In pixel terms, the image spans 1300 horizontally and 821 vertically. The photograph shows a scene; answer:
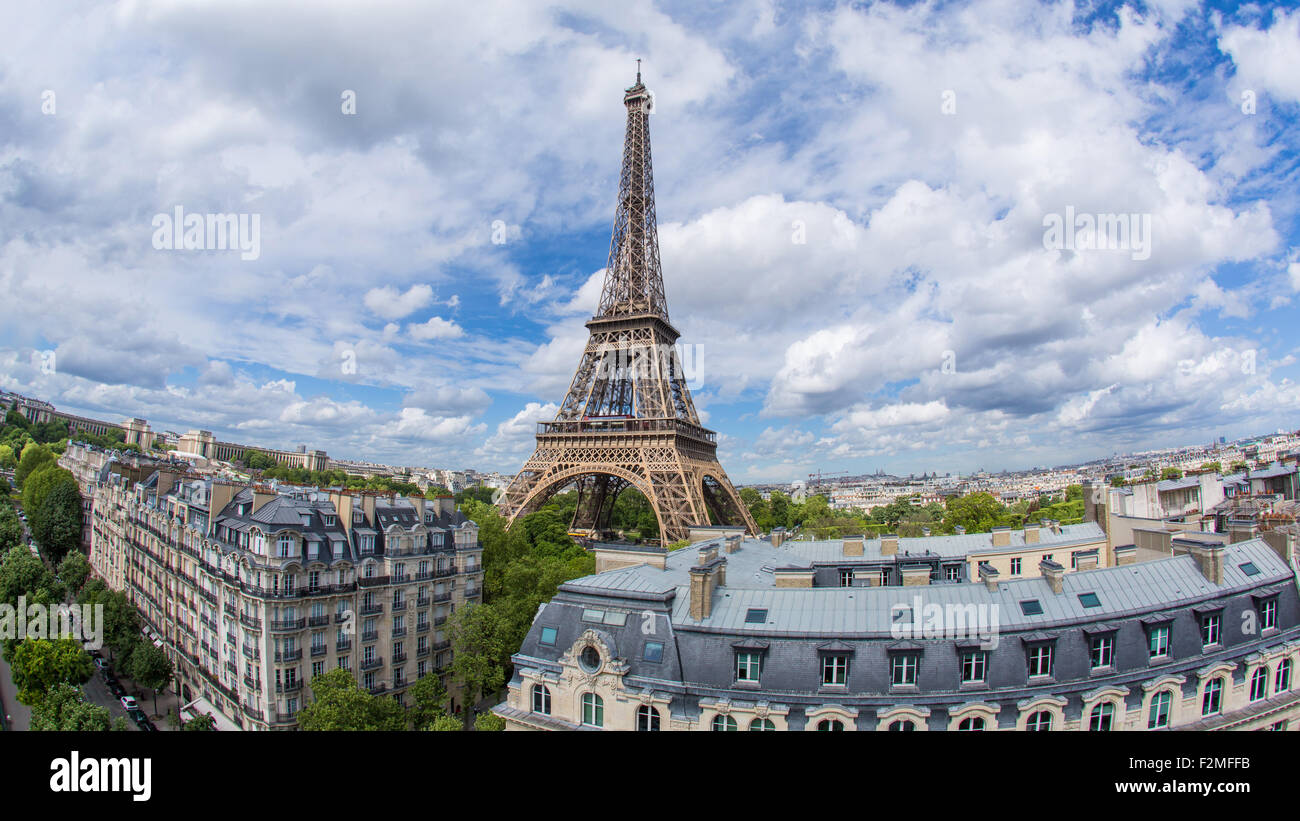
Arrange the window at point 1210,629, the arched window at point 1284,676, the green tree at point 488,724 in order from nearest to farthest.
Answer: the window at point 1210,629, the arched window at point 1284,676, the green tree at point 488,724

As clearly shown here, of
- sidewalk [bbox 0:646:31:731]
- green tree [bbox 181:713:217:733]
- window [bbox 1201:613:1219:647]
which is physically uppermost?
window [bbox 1201:613:1219:647]

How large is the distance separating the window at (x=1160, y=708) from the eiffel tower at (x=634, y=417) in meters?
34.5

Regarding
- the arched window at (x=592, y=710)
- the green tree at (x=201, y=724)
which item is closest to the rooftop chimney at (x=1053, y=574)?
the arched window at (x=592, y=710)

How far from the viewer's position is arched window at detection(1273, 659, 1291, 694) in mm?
16594

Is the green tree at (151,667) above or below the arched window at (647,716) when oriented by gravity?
below

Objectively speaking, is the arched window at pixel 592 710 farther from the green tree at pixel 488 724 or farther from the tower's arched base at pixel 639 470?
the tower's arched base at pixel 639 470

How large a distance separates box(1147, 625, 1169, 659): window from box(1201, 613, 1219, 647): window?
48.4 inches

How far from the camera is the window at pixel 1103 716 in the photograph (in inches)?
577

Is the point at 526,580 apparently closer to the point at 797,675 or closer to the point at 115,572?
the point at 797,675

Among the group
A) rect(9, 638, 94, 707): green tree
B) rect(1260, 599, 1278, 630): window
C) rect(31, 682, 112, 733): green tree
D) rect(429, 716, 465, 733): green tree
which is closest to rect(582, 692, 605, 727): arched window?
rect(429, 716, 465, 733): green tree

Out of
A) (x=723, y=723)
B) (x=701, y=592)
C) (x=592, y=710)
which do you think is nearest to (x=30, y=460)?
(x=592, y=710)

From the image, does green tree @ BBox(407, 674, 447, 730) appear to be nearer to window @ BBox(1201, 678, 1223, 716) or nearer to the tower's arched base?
the tower's arched base

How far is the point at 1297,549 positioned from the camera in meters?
18.2

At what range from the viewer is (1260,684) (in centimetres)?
1625
